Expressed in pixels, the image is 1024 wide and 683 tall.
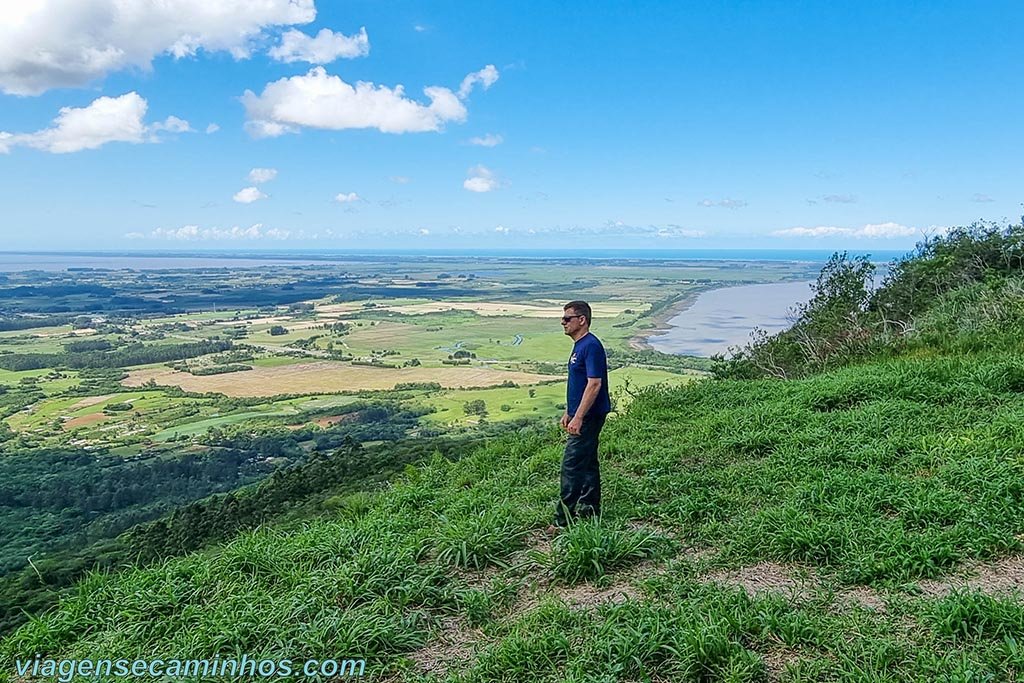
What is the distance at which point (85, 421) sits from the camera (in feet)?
67.1

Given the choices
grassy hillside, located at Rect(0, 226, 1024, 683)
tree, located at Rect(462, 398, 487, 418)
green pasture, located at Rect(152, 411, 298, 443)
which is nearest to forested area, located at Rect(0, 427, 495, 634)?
grassy hillside, located at Rect(0, 226, 1024, 683)

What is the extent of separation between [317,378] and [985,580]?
26354 millimetres

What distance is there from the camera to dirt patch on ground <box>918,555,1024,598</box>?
306 centimetres

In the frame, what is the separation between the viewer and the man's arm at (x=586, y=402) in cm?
369

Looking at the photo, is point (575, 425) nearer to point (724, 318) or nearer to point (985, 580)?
point (985, 580)

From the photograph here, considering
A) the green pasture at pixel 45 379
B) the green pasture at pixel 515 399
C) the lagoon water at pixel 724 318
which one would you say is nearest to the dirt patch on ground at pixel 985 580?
the green pasture at pixel 515 399

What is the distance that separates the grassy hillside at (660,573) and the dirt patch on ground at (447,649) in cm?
1

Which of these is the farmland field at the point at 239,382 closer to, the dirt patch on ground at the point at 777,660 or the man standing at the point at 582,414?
the man standing at the point at 582,414

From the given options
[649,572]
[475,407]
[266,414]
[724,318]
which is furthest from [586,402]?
[724,318]

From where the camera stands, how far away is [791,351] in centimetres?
1106

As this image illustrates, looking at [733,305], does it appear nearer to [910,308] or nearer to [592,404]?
[910,308]

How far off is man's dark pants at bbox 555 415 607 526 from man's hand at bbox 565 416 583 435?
0.05 metres

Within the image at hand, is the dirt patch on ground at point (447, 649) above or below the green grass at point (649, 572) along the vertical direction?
below

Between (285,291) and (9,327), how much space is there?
87.5 ft
